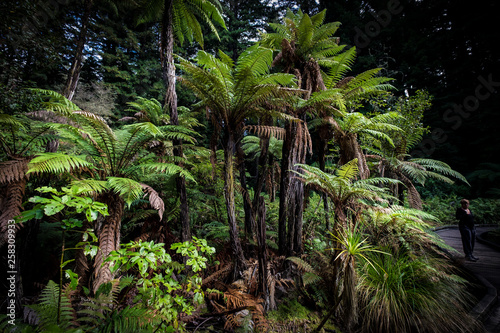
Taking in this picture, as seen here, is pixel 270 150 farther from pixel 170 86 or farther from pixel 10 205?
pixel 10 205

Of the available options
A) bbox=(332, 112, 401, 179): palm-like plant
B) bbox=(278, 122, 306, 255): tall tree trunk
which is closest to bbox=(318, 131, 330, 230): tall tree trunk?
bbox=(332, 112, 401, 179): palm-like plant

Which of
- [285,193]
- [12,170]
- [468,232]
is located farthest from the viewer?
[468,232]

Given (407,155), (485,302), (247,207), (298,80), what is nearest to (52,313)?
(247,207)

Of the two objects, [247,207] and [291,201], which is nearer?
[291,201]

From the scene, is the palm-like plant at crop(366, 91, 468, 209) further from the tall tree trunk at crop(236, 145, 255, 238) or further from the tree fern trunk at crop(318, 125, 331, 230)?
the tall tree trunk at crop(236, 145, 255, 238)

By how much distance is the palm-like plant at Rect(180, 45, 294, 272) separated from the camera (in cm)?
221

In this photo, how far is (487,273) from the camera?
10.8 feet

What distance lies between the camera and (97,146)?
2.21 meters

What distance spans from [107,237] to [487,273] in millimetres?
5941

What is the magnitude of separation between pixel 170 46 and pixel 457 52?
14.8 metres

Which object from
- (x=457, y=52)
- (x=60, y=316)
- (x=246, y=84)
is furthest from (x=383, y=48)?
(x=60, y=316)

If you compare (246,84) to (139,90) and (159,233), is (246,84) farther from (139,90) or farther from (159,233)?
(139,90)

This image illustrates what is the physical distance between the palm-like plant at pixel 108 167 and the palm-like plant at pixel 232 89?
786mm

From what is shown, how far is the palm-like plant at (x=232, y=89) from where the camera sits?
7.27ft
